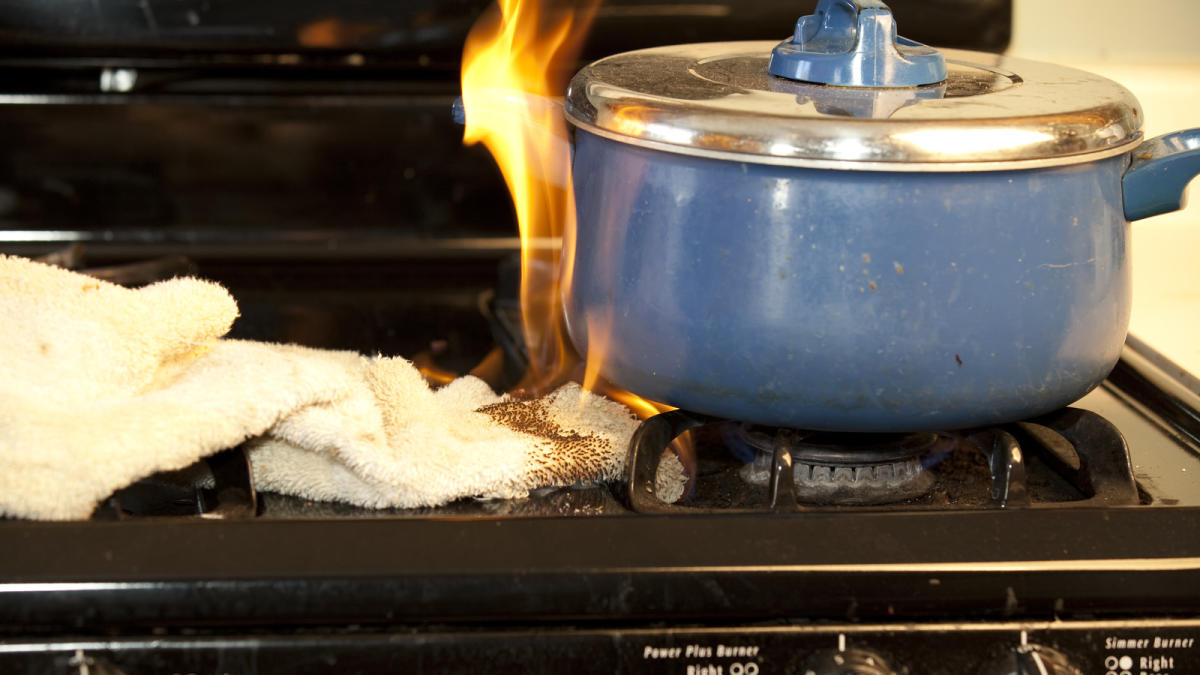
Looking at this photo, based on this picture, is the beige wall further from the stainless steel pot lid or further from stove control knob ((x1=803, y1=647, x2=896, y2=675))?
stove control knob ((x1=803, y1=647, x2=896, y2=675))

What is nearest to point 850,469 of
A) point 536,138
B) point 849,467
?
point 849,467

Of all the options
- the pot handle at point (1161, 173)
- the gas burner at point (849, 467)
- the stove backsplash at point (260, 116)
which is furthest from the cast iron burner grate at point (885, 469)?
the stove backsplash at point (260, 116)

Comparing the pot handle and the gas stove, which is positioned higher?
the pot handle

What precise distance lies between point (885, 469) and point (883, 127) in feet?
0.65

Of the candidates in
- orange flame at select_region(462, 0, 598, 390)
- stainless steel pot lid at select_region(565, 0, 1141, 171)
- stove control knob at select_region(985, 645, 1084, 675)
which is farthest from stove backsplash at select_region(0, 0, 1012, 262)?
stove control knob at select_region(985, 645, 1084, 675)

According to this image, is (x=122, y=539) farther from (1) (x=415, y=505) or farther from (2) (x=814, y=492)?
(2) (x=814, y=492)

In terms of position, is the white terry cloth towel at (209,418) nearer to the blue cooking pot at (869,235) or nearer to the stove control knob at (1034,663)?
the blue cooking pot at (869,235)

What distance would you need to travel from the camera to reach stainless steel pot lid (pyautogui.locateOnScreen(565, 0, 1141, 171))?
0.51 metres

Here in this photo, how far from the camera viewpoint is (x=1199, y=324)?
0.83 meters

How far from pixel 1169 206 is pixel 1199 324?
1.02 ft

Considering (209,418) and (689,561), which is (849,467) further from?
(209,418)

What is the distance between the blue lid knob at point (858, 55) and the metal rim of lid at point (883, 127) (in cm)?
Answer: 4

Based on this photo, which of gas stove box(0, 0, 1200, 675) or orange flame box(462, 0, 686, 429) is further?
orange flame box(462, 0, 686, 429)

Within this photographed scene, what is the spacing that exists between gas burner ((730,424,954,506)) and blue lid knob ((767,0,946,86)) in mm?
190
